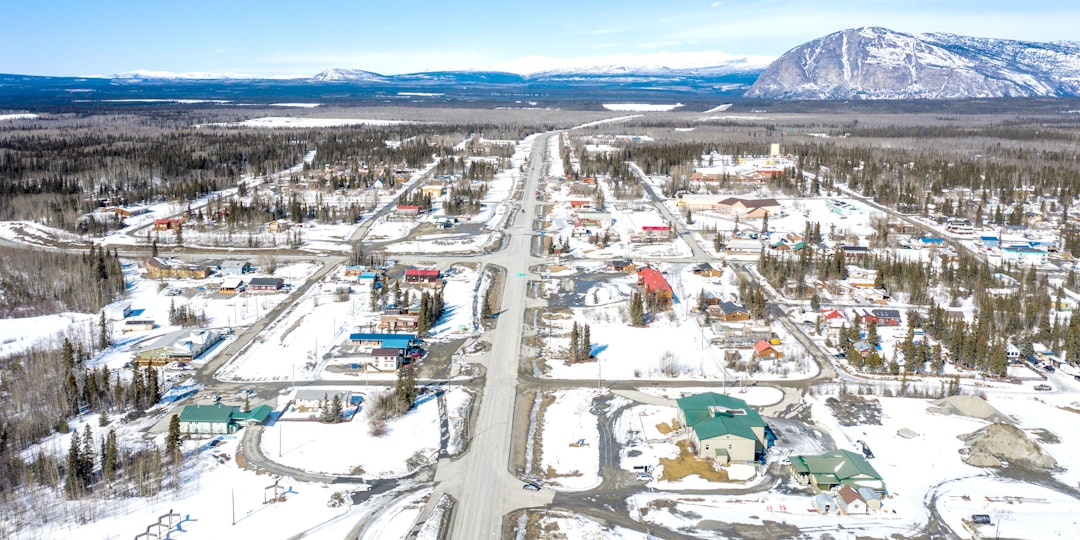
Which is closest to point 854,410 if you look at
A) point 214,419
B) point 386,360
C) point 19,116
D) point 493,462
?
point 493,462

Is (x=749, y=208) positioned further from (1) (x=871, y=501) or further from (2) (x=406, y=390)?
(1) (x=871, y=501)

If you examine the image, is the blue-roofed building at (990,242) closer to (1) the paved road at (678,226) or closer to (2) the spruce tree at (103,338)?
(1) the paved road at (678,226)

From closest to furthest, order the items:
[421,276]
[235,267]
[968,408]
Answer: [968,408] < [421,276] < [235,267]

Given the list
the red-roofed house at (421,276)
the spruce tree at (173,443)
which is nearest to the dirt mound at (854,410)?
the spruce tree at (173,443)

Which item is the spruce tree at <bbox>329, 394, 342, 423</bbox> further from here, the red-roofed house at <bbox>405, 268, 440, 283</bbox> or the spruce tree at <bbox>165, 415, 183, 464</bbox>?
the red-roofed house at <bbox>405, 268, 440, 283</bbox>

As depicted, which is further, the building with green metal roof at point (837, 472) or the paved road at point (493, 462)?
the building with green metal roof at point (837, 472)
